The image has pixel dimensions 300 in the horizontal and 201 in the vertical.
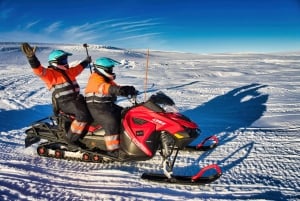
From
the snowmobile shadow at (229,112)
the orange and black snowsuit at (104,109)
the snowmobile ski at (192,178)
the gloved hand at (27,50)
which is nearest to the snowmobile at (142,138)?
the snowmobile ski at (192,178)

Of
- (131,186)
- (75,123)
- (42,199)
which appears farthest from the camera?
(75,123)

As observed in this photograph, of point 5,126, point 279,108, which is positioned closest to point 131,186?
point 5,126

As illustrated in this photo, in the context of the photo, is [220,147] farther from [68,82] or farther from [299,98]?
[299,98]

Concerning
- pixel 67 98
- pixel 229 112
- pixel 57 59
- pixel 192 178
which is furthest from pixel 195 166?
pixel 229 112

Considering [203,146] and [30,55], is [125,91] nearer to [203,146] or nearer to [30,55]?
[30,55]

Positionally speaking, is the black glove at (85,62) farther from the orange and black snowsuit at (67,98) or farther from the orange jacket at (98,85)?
the orange jacket at (98,85)

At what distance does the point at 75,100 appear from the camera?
519 cm

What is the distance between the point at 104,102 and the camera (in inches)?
196

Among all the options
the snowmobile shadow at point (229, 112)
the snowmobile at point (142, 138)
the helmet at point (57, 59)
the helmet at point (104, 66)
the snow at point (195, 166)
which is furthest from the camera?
the snowmobile shadow at point (229, 112)

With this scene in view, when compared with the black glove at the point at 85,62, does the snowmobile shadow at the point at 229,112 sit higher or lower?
lower

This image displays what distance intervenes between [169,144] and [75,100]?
1.62 meters

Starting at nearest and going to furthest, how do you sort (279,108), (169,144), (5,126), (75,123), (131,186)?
1. (131,186)
2. (169,144)
3. (75,123)
4. (5,126)
5. (279,108)

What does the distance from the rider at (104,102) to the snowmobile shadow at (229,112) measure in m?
2.07

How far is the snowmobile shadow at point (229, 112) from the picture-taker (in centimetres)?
734
